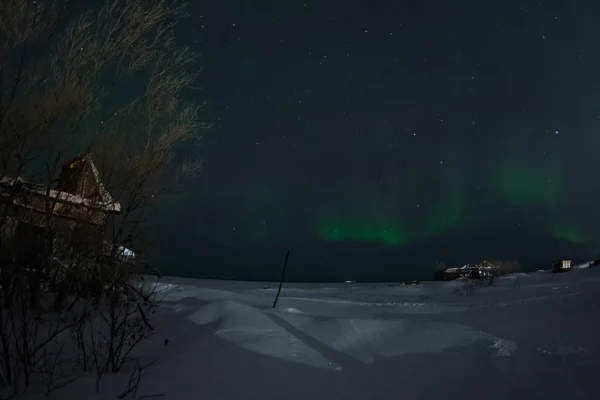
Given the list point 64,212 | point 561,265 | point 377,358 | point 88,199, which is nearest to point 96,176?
point 88,199

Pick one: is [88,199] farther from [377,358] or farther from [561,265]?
[561,265]

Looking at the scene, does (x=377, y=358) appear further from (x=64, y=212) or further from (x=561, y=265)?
(x=561, y=265)

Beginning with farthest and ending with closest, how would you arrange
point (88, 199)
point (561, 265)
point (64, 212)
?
point (561, 265) < point (88, 199) < point (64, 212)

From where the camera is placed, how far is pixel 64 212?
482cm

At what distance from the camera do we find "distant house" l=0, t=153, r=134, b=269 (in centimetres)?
353

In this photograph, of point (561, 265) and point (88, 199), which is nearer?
point (88, 199)

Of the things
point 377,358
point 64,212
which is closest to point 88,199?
point 64,212

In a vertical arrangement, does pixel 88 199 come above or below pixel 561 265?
above

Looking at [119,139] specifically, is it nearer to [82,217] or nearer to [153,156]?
[153,156]

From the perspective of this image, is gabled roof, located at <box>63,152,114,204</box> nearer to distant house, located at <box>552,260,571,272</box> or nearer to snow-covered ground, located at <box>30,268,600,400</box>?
snow-covered ground, located at <box>30,268,600,400</box>

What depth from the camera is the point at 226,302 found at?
7.13 metres

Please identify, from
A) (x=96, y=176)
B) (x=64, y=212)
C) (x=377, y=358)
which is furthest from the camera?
(x=96, y=176)

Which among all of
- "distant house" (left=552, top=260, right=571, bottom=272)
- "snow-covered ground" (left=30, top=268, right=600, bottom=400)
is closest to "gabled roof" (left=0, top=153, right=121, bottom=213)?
"snow-covered ground" (left=30, top=268, right=600, bottom=400)

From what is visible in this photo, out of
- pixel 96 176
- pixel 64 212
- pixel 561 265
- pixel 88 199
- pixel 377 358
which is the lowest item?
pixel 561 265
